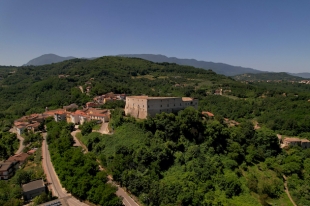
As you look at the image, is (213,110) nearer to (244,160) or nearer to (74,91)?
(244,160)

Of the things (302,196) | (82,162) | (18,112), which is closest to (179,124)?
(82,162)

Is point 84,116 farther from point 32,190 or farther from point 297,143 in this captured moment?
point 297,143

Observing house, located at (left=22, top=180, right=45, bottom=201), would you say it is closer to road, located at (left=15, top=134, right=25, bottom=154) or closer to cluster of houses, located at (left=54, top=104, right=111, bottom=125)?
road, located at (left=15, top=134, right=25, bottom=154)

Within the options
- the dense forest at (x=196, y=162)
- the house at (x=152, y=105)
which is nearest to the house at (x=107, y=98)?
the dense forest at (x=196, y=162)

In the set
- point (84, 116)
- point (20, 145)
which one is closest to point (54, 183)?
point (84, 116)

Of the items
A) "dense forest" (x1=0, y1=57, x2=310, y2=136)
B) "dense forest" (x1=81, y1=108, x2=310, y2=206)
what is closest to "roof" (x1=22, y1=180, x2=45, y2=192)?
"dense forest" (x1=81, y1=108, x2=310, y2=206)

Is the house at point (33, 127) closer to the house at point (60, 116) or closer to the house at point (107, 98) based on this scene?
the house at point (60, 116)
